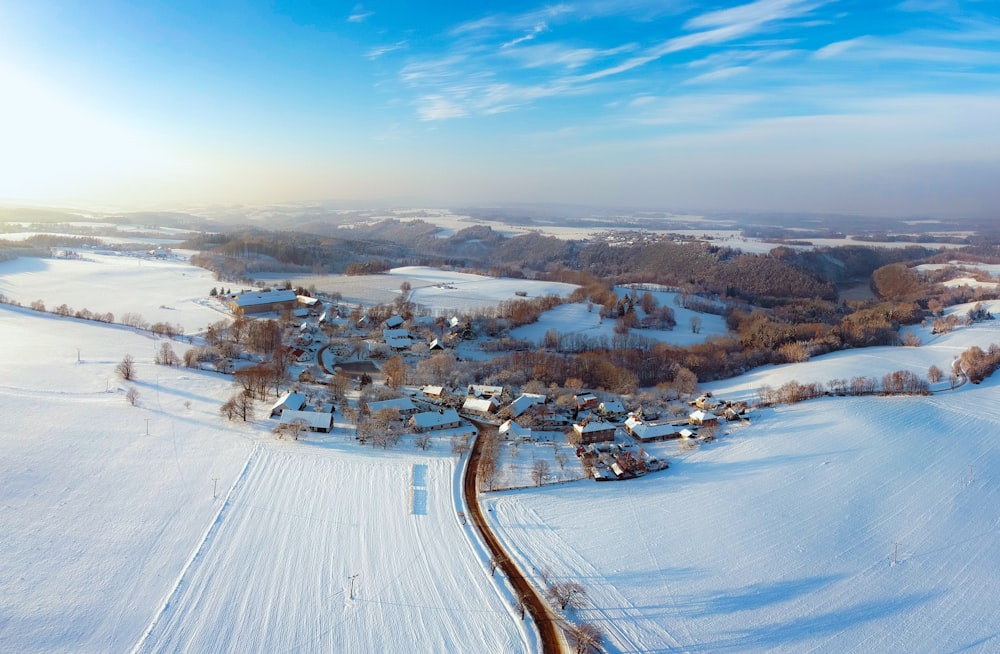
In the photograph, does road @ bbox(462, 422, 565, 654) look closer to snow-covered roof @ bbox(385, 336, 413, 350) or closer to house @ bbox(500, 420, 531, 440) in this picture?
house @ bbox(500, 420, 531, 440)

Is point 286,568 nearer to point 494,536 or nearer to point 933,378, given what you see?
point 494,536

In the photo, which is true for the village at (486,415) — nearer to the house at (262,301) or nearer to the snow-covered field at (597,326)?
the snow-covered field at (597,326)

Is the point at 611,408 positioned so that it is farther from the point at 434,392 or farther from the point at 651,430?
the point at 434,392

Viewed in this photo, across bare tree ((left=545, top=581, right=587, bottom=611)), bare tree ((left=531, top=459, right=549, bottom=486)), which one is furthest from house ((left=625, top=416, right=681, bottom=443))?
bare tree ((left=545, top=581, right=587, bottom=611))

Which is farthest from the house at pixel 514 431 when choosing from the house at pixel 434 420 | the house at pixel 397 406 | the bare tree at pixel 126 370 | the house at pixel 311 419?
the bare tree at pixel 126 370

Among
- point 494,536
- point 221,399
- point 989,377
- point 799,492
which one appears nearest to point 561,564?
point 494,536

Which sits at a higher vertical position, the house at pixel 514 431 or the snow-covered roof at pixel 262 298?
the snow-covered roof at pixel 262 298
